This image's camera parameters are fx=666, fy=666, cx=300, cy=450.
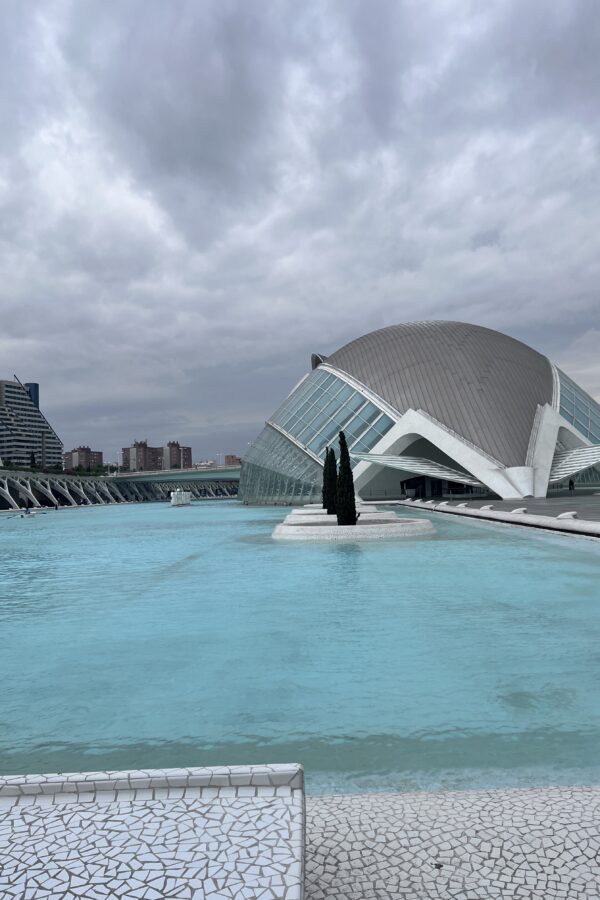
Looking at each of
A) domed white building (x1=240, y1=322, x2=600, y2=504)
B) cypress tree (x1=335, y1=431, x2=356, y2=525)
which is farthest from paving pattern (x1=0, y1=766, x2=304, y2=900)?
domed white building (x1=240, y1=322, x2=600, y2=504)

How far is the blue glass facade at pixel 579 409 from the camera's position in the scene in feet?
142

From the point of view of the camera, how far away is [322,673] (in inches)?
233

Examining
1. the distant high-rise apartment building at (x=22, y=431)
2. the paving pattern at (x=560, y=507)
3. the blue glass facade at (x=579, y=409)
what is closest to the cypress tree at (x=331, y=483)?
the paving pattern at (x=560, y=507)

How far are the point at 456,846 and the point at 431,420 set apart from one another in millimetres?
38529

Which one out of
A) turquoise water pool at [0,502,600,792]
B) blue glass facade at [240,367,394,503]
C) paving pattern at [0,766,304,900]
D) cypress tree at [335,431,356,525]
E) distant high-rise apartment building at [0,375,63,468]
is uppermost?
distant high-rise apartment building at [0,375,63,468]

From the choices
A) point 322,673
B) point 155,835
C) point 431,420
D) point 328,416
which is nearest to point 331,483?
point 431,420

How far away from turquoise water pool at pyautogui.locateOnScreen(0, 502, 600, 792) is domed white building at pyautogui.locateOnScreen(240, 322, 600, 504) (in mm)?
26370

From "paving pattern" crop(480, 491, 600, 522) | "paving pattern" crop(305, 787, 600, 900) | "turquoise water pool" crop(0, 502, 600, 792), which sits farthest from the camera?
"paving pattern" crop(480, 491, 600, 522)

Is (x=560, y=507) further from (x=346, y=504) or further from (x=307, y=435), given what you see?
(x=307, y=435)

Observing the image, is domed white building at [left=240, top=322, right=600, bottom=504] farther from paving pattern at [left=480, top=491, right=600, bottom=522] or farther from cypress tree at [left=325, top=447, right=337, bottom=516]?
cypress tree at [left=325, top=447, right=337, bottom=516]

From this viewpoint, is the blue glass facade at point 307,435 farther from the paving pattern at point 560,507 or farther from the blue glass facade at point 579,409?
the blue glass facade at point 579,409

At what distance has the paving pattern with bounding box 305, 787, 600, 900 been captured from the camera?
2.35m

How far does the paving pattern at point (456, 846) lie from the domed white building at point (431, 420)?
1364 inches

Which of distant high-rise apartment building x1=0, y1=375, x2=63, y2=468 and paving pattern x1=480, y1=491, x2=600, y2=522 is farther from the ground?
distant high-rise apartment building x1=0, y1=375, x2=63, y2=468
